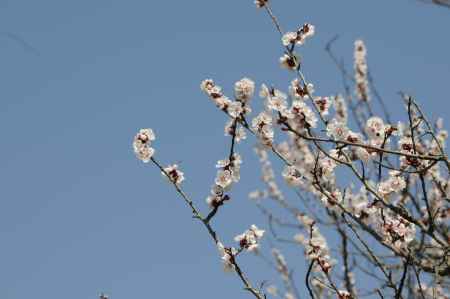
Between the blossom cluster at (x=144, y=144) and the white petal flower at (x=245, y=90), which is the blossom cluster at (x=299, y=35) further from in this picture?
the blossom cluster at (x=144, y=144)

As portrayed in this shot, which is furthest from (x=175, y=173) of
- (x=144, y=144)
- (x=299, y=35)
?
(x=299, y=35)

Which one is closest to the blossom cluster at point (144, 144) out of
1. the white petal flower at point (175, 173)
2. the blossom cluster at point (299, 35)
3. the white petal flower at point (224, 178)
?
the white petal flower at point (175, 173)

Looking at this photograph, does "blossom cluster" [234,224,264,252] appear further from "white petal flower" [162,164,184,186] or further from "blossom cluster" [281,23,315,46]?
"blossom cluster" [281,23,315,46]

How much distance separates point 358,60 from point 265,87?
4.05 meters

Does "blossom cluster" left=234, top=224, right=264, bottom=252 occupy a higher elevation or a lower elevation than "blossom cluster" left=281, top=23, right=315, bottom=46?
lower

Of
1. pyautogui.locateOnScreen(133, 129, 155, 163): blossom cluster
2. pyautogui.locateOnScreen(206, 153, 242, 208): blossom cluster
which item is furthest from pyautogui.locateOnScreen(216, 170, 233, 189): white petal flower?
pyautogui.locateOnScreen(133, 129, 155, 163): blossom cluster

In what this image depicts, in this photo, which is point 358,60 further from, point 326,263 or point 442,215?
point 326,263

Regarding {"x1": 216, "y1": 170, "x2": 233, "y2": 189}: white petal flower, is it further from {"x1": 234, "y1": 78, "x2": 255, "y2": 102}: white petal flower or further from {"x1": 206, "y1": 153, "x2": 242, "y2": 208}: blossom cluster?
{"x1": 234, "y1": 78, "x2": 255, "y2": 102}: white petal flower

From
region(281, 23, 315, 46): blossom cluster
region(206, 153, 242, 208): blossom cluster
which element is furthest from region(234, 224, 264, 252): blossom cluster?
region(281, 23, 315, 46): blossom cluster

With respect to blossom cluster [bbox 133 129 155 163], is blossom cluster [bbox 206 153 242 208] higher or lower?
lower

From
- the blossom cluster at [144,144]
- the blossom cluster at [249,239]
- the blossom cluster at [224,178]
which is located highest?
the blossom cluster at [144,144]

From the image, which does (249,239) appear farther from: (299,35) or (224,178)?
(299,35)

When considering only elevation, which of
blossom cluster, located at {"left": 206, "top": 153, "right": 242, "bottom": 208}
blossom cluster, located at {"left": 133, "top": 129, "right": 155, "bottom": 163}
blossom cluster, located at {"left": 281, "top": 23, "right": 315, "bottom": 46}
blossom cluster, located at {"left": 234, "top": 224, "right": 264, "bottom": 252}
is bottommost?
blossom cluster, located at {"left": 234, "top": 224, "right": 264, "bottom": 252}

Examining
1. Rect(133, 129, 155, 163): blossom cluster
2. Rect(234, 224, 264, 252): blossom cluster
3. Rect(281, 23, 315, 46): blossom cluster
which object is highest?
Rect(281, 23, 315, 46): blossom cluster
